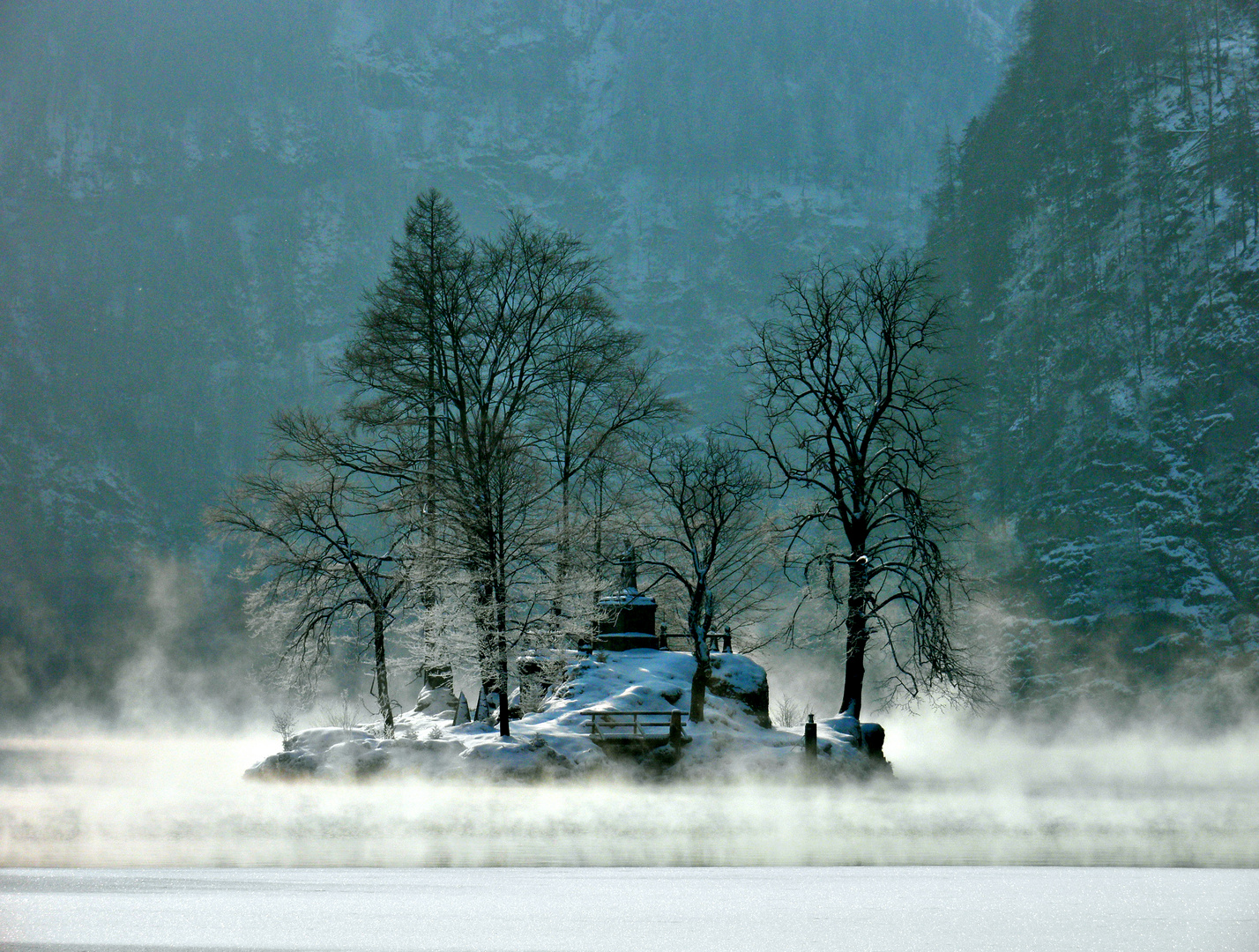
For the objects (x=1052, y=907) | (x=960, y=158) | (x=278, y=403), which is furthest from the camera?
(x=278, y=403)

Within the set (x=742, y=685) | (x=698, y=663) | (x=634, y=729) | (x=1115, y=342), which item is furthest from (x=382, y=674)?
(x=1115, y=342)

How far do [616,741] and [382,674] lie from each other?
320 inches

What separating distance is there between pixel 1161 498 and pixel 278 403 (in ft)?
375

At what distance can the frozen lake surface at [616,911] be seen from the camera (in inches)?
242

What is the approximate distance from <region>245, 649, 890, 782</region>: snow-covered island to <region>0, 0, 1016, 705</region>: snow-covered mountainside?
115888 millimetres

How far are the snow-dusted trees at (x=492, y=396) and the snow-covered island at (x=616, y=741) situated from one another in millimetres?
1522

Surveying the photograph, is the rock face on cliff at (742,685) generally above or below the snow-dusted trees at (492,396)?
below

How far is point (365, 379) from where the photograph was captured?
1228 inches

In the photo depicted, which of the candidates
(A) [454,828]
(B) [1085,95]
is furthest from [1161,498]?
(A) [454,828]

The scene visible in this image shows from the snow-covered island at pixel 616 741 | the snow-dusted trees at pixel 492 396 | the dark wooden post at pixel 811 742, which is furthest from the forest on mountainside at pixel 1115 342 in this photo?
the dark wooden post at pixel 811 742

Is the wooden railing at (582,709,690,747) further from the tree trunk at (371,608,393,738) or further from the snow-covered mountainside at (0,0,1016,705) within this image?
the snow-covered mountainside at (0,0,1016,705)

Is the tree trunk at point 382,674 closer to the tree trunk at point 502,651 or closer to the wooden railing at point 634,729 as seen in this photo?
the tree trunk at point 502,651

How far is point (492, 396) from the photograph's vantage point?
31922mm

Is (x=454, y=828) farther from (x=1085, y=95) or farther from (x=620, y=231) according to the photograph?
(x=620, y=231)
